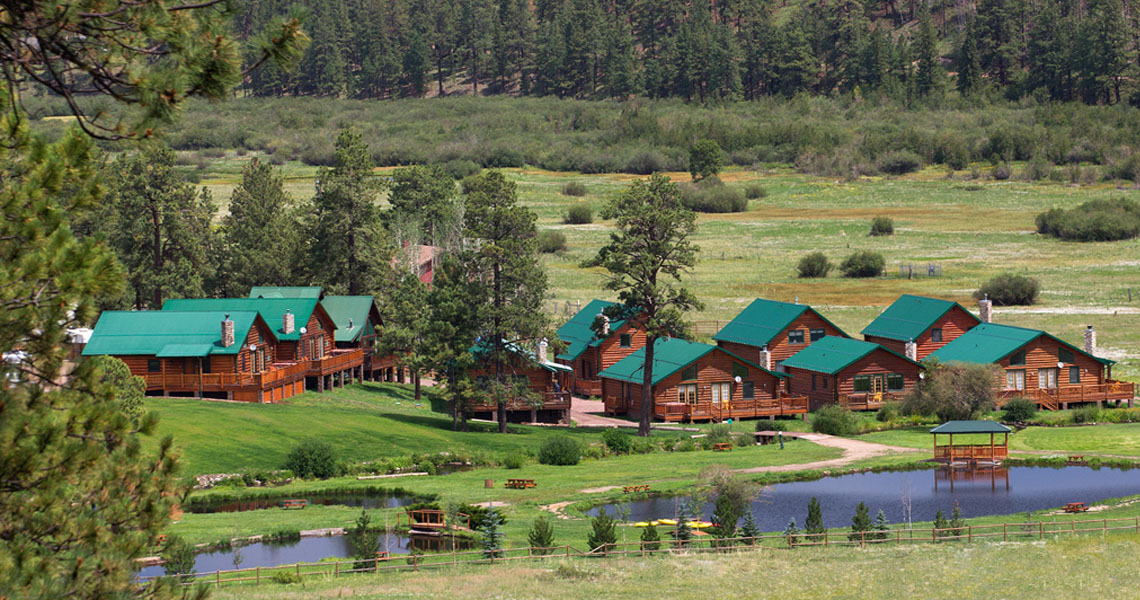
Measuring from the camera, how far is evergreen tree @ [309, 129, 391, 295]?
79625 mm

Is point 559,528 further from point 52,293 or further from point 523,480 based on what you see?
point 52,293

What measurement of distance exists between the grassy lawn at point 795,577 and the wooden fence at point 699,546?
557 mm

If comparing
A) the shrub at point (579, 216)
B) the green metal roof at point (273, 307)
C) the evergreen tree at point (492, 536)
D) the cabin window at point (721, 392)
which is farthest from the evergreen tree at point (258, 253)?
the shrub at point (579, 216)

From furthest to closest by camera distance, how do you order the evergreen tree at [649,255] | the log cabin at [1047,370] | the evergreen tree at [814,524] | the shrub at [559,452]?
the log cabin at [1047,370] → the evergreen tree at [649,255] → the shrub at [559,452] → the evergreen tree at [814,524]

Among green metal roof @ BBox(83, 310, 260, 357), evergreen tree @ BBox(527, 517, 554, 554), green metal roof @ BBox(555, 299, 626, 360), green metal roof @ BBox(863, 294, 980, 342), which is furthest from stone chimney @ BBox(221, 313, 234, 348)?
green metal roof @ BBox(863, 294, 980, 342)

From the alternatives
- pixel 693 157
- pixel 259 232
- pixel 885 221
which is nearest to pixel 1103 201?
pixel 885 221

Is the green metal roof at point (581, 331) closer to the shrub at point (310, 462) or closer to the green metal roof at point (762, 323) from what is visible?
the green metal roof at point (762, 323)

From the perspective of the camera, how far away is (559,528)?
44.2 meters

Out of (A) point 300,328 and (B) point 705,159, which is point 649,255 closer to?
(A) point 300,328

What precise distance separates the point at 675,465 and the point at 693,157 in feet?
451

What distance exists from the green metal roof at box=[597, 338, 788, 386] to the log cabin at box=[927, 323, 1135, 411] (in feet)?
34.2

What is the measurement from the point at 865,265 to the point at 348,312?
53694mm

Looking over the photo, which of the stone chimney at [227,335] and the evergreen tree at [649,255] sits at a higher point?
the evergreen tree at [649,255]

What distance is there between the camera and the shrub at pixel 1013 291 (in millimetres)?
100938
